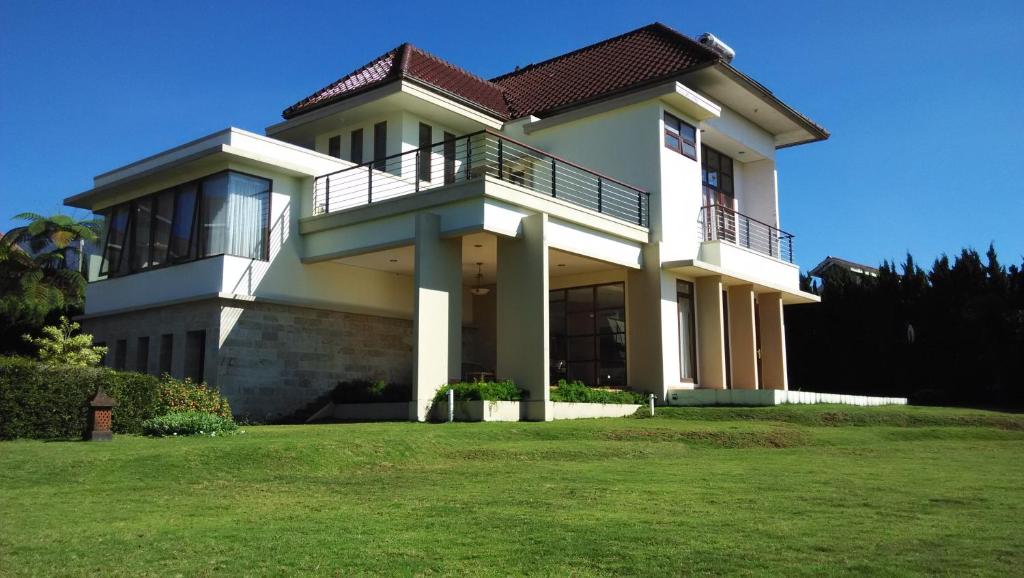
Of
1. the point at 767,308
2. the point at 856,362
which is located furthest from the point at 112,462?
the point at 856,362

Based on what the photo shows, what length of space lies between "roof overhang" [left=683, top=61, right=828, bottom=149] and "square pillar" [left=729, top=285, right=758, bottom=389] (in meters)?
5.31

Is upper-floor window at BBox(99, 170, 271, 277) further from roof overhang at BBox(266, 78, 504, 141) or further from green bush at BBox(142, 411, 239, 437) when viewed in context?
green bush at BBox(142, 411, 239, 437)

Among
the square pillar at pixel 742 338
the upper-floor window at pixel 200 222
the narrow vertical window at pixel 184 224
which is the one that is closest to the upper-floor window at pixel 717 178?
the square pillar at pixel 742 338

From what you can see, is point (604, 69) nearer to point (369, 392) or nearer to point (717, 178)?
point (717, 178)

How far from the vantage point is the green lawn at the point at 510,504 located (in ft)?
22.5

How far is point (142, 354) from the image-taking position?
2242cm

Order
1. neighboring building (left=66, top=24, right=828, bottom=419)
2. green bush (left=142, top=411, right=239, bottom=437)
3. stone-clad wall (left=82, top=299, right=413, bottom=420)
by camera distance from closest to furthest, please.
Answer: green bush (left=142, top=411, right=239, bottom=437) < neighboring building (left=66, top=24, right=828, bottom=419) < stone-clad wall (left=82, top=299, right=413, bottom=420)

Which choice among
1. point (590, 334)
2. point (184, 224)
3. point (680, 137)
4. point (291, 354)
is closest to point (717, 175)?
point (680, 137)

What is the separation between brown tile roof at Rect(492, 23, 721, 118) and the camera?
79.0 feet

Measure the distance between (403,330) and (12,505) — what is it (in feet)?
48.3

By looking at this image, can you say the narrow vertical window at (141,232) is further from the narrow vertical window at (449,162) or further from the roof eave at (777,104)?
the roof eave at (777,104)

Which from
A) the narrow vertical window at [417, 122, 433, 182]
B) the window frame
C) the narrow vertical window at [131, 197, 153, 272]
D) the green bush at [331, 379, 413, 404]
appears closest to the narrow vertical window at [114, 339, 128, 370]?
the narrow vertical window at [131, 197, 153, 272]

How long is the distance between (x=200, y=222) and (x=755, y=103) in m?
15.5

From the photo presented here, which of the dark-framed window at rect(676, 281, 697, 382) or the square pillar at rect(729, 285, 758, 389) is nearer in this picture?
the dark-framed window at rect(676, 281, 697, 382)
